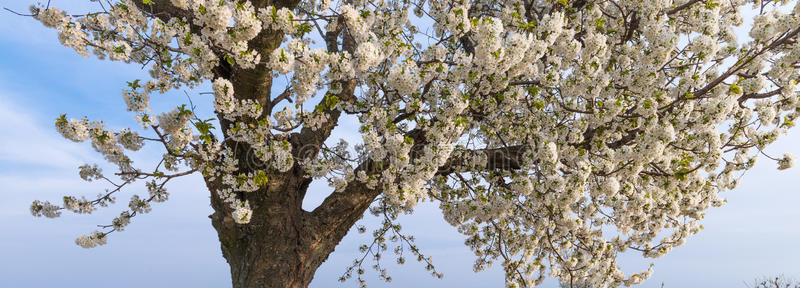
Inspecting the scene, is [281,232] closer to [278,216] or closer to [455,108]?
[278,216]

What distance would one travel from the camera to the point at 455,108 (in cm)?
548

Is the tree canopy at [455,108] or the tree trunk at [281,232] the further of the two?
the tree trunk at [281,232]

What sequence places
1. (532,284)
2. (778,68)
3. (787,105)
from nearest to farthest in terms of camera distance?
(778,68)
(787,105)
(532,284)

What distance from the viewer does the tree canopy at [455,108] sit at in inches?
201

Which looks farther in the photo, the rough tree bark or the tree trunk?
the tree trunk

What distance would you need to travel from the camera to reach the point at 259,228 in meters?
6.85

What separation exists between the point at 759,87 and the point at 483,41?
422 cm

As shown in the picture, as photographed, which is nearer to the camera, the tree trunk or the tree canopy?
the tree canopy

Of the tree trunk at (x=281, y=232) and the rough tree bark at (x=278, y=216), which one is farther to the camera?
the tree trunk at (x=281, y=232)

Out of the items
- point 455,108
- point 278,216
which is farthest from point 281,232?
point 455,108

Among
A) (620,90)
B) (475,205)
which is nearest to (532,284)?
(475,205)

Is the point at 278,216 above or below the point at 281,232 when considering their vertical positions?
above

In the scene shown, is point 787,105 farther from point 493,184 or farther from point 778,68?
point 493,184

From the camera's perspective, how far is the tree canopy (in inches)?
201
